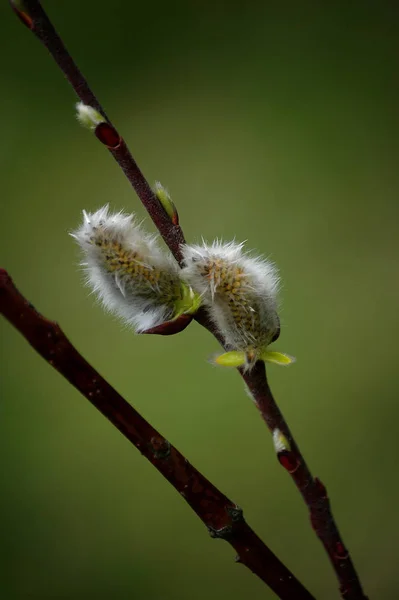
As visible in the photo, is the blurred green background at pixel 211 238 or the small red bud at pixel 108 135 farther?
the blurred green background at pixel 211 238

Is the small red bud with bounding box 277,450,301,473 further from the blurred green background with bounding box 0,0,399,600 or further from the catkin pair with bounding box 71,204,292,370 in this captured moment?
the blurred green background with bounding box 0,0,399,600

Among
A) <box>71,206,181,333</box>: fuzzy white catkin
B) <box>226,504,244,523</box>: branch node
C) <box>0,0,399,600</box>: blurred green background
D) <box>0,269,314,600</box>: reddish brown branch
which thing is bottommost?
<box>0,269,314,600</box>: reddish brown branch

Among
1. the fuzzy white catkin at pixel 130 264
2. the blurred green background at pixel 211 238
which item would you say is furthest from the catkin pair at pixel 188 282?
the blurred green background at pixel 211 238

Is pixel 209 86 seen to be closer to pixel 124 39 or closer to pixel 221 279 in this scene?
pixel 124 39

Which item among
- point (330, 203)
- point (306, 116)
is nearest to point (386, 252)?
point (330, 203)

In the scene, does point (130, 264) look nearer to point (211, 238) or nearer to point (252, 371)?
point (252, 371)

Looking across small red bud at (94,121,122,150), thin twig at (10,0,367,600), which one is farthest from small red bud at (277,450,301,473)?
small red bud at (94,121,122,150)

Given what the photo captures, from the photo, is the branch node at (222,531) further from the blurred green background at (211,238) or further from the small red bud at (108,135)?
the blurred green background at (211,238)

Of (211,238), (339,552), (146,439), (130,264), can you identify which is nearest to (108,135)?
(130,264)
